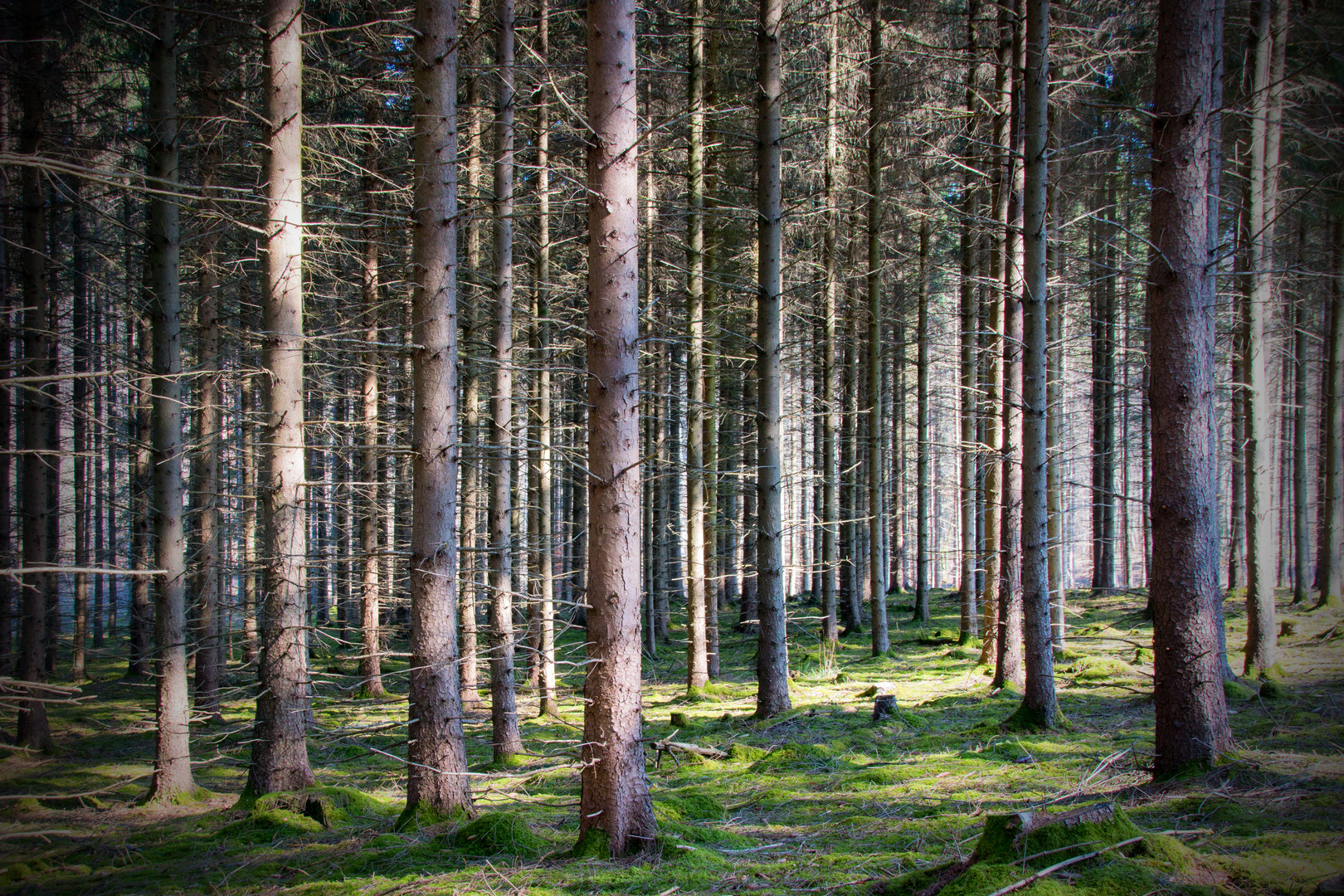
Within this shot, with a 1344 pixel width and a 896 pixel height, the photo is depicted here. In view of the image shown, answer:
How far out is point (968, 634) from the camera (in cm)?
1515

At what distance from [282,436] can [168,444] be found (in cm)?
260

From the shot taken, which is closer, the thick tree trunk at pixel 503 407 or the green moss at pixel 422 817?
the green moss at pixel 422 817

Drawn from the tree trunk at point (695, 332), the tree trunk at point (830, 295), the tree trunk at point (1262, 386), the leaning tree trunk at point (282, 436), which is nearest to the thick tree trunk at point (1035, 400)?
the tree trunk at point (1262, 386)

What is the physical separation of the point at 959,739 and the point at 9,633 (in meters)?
20.6

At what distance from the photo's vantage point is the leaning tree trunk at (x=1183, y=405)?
16.9 feet

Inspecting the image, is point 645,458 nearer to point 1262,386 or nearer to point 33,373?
point 1262,386

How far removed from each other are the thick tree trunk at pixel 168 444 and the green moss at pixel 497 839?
4.59 meters

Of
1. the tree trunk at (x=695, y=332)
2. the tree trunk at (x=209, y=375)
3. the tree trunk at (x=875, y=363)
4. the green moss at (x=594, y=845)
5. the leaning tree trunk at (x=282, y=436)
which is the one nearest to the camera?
the green moss at (x=594, y=845)

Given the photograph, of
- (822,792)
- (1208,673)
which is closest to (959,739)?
(822,792)

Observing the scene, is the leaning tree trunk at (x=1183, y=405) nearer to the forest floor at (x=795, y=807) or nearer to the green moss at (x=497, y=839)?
the forest floor at (x=795, y=807)

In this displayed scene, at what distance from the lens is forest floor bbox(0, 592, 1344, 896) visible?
382 centimetres

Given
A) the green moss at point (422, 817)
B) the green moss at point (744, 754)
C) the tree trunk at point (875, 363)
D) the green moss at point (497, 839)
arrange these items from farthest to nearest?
the tree trunk at point (875, 363) < the green moss at point (744, 754) < the green moss at point (422, 817) < the green moss at point (497, 839)

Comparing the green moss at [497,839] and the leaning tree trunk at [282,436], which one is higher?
the leaning tree trunk at [282,436]

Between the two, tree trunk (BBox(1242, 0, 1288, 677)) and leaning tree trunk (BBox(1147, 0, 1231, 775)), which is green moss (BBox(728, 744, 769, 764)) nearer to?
leaning tree trunk (BBox(1147, 0, 1231, 775))
